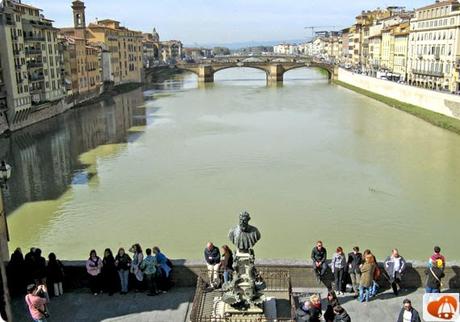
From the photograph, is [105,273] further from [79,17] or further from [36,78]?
[79,17]

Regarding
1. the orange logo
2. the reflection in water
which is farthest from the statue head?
the reflection in water

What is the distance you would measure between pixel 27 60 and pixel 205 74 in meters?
46.3

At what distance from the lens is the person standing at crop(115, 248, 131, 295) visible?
8.07 metres

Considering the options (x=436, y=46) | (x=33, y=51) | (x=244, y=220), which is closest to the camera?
(x=244, y=220)

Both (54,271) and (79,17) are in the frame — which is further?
(79,17)

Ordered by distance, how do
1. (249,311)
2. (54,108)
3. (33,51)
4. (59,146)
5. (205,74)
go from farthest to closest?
(205,74), (54,108), (33,51), (59,146), (249,311)

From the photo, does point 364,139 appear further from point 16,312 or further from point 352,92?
point 352,92

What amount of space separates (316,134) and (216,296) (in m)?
25.5

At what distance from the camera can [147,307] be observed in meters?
7.85

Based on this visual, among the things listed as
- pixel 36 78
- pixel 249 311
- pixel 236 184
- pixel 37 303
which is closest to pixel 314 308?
pixel 249 311

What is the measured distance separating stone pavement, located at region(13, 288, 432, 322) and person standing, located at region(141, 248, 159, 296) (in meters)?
0.13

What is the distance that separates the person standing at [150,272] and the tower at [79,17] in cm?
5906

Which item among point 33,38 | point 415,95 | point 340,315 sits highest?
point 33,38

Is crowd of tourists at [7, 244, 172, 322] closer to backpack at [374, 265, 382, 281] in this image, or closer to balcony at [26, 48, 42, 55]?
backpack at [374, 265, 382, 281]
